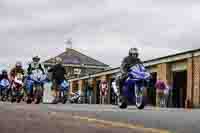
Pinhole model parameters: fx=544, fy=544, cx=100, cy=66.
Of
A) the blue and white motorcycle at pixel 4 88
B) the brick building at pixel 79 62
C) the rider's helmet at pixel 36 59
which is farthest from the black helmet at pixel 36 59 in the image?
the brick building at pixel 79 62

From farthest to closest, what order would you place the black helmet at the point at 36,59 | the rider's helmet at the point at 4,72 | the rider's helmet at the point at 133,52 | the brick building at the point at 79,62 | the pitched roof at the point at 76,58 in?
the pitched roof at the point at 76,58, the brick building at the point at 79,62, the rider's helmet at the point at 4,72, the black helmet at the point at 36,59, the rider's helmet at the point at 133,52

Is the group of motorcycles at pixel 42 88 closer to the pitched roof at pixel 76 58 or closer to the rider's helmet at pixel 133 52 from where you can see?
the rider's helmet at pixel 133 52

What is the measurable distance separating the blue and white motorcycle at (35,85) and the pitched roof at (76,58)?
65339mm

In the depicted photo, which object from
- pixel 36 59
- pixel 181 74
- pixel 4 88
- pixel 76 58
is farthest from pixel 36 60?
pixel 76 58

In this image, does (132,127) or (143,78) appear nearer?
(132,127)

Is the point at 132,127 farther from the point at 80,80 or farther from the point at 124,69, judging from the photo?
the point at 80,80

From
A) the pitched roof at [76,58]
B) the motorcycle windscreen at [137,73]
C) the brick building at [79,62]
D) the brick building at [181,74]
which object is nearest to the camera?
the motorcycle windscreen at [137,73]

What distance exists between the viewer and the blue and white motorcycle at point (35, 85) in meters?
21.2

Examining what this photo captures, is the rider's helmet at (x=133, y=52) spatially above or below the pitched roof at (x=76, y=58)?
below

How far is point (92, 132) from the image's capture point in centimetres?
611

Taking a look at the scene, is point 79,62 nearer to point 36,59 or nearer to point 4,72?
point 4,72

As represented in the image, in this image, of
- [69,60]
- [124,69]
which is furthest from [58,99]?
[69,60]

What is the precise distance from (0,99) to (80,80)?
29457 mm

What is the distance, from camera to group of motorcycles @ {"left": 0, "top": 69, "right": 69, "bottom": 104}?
69.7 feet
